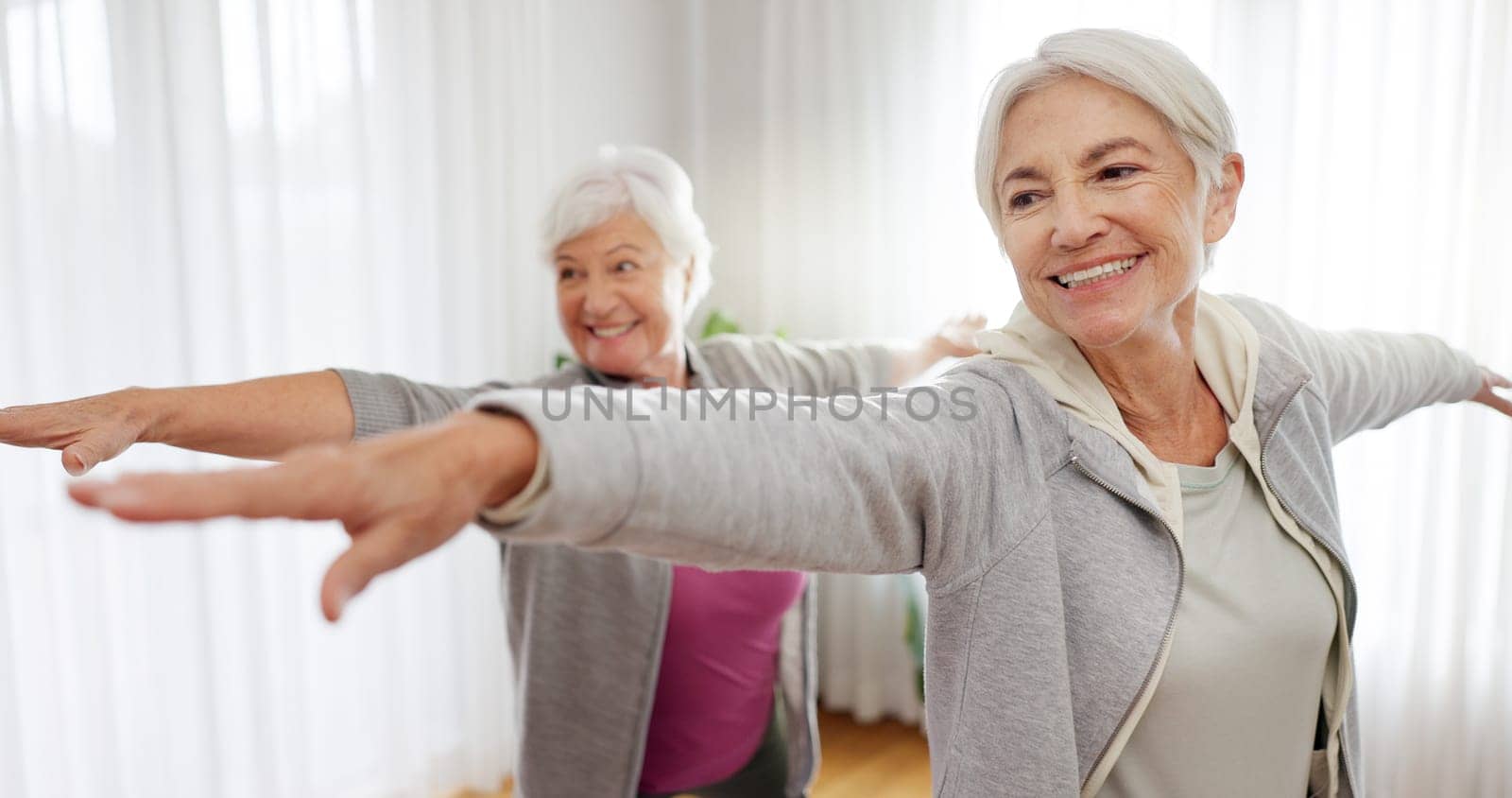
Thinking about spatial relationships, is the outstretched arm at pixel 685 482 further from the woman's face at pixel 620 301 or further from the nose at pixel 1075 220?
the woman's face at pixel 620 301

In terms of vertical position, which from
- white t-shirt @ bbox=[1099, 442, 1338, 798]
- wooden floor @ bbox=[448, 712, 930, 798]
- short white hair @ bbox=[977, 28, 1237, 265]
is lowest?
wooden floor @ bbox=[448, 712, 930, 798]

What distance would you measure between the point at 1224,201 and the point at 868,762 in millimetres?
2588

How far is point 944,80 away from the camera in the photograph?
10.7ft

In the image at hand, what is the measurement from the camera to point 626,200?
5.77 feet

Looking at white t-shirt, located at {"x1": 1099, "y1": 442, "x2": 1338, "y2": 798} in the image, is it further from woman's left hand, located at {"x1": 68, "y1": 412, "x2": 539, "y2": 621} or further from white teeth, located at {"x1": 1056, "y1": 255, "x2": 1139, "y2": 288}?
woman's left hand, located at {"x1": 68, "y1": 412, "x2": 539, "y2": 621}

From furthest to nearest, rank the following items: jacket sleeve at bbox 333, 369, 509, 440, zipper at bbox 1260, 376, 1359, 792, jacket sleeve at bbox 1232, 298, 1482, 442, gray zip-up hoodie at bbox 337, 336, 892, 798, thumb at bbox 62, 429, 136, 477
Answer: gray zip-up hoodie at bbox 337, 336, 892, 798 < jacket sleeve at bbox 1232, 298, 1482, 442 < jacket sleeve at bbox 333, 369, 509, 440 < zipper at bbox 1260, 376, 1359, 792 < thumb at bbox 62, 429, 136, 477

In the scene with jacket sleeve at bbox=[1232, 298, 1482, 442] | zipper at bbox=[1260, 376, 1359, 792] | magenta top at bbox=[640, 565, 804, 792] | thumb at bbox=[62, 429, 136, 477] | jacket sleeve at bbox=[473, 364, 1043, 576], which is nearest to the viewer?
jacket sleeve at bbox=[473, 364, 1043, 576]

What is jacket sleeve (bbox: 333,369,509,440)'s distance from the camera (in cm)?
116

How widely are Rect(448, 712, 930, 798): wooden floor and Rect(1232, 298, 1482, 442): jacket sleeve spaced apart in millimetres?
1945

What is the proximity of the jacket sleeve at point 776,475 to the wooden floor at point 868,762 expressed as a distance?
2.41m

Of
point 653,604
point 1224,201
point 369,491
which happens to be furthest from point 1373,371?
point 369,491

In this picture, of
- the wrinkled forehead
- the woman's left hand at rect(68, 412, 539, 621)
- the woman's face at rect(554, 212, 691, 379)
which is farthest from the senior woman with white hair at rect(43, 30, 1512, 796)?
the woman's face at rect(554, 212, 691, 379)

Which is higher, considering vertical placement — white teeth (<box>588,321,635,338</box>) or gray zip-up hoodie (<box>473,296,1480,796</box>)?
white teeth (<box>588,321,635,338</box>)

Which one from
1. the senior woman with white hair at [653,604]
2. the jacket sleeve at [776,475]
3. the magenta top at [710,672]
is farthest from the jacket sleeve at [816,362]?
the jacket sleeve at [776,475]
